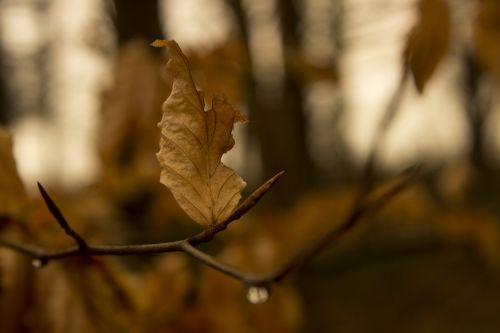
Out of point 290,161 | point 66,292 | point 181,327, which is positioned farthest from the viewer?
point 290,161

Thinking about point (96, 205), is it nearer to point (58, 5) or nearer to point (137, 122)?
point (137, 122)

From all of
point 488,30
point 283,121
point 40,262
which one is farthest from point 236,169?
point 40,262

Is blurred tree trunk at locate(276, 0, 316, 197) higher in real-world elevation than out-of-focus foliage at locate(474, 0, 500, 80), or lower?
lower

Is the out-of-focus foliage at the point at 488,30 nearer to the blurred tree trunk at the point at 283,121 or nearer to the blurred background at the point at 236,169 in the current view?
the blurred background at the point at 236,169

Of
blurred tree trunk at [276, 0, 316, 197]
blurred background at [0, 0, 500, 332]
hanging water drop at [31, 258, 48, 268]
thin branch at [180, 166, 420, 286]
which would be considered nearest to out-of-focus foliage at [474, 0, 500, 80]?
blurred background at [0, 0, 500, 332]

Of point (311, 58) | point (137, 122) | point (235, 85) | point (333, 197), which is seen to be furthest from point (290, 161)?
point (137, 122)

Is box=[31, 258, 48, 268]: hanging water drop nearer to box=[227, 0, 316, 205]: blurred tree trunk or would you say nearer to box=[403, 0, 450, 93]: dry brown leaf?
box=[403, 0, 450, 93]: dry brown leaf

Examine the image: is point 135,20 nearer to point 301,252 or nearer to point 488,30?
point 488,30
